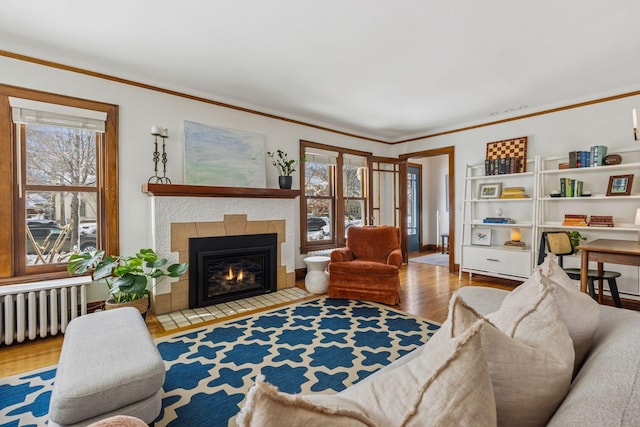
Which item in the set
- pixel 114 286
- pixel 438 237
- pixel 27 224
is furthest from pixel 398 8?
pixel 438 237

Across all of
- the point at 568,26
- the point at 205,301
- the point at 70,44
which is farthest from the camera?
the point at 205,301

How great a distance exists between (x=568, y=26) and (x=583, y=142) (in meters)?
2.19

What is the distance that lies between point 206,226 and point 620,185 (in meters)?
4.92

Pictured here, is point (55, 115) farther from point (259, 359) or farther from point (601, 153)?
point (601, 153)

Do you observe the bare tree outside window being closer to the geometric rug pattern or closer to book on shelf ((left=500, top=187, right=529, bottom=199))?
book on shelf ((left=500, top=187, right=529, bottom=199))

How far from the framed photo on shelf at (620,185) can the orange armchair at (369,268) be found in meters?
2.54

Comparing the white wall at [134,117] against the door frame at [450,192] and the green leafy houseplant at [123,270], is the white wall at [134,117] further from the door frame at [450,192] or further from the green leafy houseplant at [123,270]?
the door frame at [450,192]

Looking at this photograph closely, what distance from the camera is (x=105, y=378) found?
52.9 inches

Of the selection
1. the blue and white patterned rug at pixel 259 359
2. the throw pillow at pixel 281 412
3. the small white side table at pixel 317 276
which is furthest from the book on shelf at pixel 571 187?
the throw pillow at pixel 281 412

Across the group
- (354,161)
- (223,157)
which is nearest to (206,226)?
(223,157)

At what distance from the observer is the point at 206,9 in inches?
86.4

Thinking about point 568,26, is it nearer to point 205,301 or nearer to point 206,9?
point 206,9

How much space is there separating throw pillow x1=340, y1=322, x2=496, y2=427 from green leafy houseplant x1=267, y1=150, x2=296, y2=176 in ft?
12.9

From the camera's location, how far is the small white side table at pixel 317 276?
3.93 m
